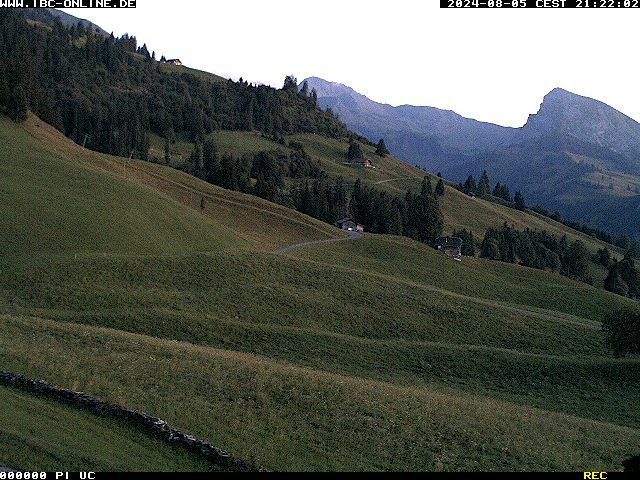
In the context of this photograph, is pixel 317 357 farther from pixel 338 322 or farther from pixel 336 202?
pixel 336 202

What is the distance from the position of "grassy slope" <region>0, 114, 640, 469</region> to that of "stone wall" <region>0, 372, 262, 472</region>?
73 cm

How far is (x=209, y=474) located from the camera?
16078mm

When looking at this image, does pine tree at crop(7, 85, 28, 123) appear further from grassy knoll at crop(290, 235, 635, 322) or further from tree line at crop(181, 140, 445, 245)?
grassy knoll at crop(290, 235, 635, 322)

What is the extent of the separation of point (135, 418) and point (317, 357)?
20.9 metres

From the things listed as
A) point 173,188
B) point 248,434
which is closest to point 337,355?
point 248,434

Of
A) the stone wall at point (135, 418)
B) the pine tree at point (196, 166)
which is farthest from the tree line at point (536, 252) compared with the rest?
the stone wall at point (135, 418)

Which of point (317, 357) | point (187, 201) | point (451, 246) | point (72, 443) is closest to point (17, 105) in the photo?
point (187, 201)

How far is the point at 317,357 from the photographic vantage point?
126ft

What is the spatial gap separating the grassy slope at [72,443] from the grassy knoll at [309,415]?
163cm

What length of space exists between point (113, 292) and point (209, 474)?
34.1 m

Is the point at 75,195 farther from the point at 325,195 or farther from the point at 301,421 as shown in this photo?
the point at 325,195

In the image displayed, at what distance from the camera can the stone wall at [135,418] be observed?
1684 cm

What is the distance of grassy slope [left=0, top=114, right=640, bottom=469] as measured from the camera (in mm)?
20766

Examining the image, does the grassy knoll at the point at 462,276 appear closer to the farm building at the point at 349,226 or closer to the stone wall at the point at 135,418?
the farm building at the point at 349,226
